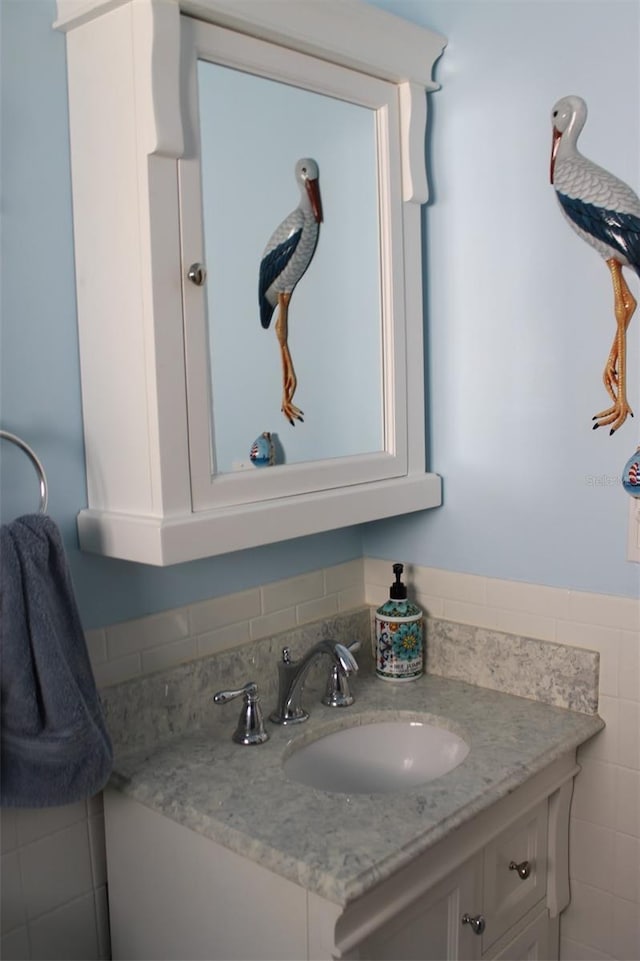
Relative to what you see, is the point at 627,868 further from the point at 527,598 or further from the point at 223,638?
the point at 223,638

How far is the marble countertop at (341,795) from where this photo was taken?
1094 millimetres

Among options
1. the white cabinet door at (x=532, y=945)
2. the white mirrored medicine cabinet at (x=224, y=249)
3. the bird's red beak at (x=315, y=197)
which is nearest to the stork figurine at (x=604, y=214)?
the white mirrored medicine cabinet at (x=224, y=249)

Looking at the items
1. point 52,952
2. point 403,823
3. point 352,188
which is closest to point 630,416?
point 352,188

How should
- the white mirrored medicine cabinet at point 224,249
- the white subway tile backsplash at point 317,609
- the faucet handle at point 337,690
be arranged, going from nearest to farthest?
1. the white mirrored medicine cabinet at point 224,249
2. the faucet handle at point 337,690
3. the white subway tile backsplash at point 317,609

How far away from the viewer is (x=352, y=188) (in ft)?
4.91

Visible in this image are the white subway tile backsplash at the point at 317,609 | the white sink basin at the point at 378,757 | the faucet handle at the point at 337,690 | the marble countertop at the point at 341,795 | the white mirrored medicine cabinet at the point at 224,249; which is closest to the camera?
the marble countertop at the point at 341,795

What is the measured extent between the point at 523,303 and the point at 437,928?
1000 mm

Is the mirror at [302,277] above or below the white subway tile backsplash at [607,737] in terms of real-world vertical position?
above

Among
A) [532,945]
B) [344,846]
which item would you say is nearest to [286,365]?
[344,846]

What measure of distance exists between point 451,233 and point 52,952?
137 cm

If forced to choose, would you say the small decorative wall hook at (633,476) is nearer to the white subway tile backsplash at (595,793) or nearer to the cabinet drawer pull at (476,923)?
the white subway tile backsplash at (595,793)

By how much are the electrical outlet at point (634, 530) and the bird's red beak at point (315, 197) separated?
69 centimetres

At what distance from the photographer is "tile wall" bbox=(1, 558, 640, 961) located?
1303mm

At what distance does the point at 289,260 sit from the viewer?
1.39 m
